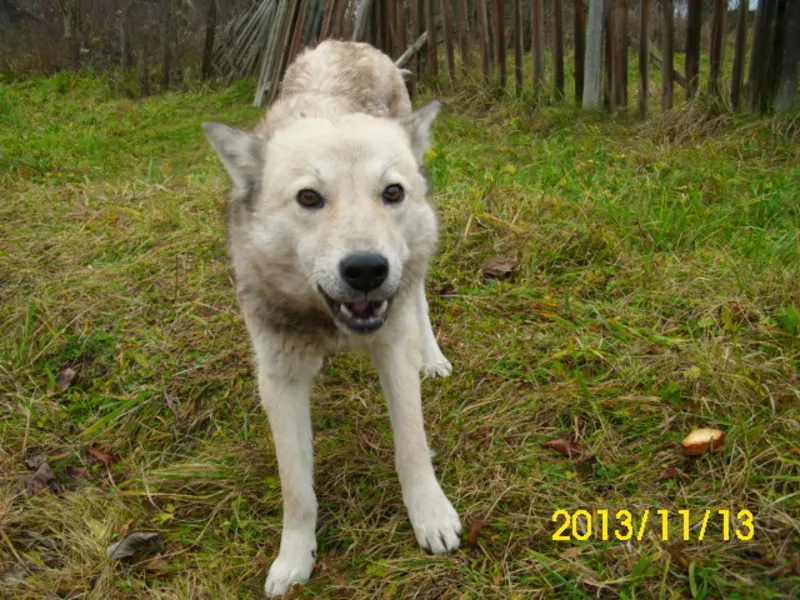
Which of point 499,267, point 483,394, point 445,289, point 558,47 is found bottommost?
point 483,394

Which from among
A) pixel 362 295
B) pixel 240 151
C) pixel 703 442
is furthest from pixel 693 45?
pixel 362 295

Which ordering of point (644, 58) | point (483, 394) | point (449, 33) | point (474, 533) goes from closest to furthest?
point (474, 533) → point (483, 394) → point (644, 58) → point (449, 33)

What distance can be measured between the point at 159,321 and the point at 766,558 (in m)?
3.09

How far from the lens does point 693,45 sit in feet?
19.2

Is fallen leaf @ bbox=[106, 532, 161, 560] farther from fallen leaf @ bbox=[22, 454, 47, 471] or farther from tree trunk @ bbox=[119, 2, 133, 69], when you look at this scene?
tree trunk @ bbox=[119, 2, 133, 69]

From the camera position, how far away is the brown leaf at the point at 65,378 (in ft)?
11.0

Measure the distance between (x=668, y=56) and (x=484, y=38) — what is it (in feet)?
6.71

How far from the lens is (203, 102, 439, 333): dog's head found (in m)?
2.13

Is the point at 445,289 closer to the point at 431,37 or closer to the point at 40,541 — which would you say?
the point at 40,541

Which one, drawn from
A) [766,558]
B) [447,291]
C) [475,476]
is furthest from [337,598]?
[447,291]

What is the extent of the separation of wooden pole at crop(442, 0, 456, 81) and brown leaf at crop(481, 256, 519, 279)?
4.40 meters

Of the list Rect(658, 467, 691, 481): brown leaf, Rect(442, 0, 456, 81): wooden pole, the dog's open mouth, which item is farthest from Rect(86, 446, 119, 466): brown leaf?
Rect(442, 0, 456, 81): wooden pole

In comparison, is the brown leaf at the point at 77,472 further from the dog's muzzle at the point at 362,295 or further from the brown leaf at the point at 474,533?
the brown leaf at the point at 474,533

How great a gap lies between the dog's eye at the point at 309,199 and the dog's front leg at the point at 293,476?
0.66 meters
